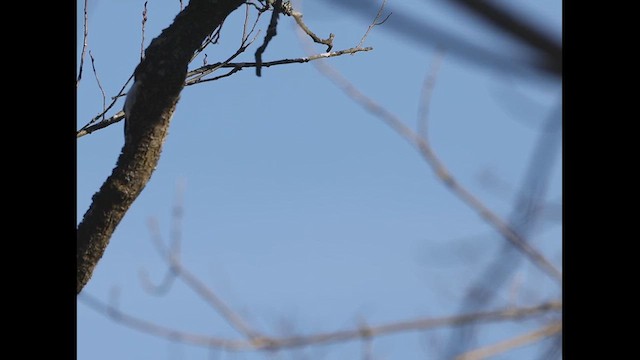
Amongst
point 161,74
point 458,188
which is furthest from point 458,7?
point 161,74

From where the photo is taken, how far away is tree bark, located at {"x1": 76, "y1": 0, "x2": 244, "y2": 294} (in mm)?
3014

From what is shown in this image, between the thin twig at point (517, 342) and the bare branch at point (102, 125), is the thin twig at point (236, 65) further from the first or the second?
the thin twig at point (517, 342)

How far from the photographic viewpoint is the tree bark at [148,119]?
3.01 metres

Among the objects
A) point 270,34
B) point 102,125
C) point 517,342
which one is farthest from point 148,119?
point 517,342

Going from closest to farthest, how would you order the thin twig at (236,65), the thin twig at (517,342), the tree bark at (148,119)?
the thin twig at (517,342) < the tree bark at (148,119) < the thin twig at (236,65)

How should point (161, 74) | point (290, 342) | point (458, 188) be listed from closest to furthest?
point (458, 188) → point (290, 342) → point (161, 74)

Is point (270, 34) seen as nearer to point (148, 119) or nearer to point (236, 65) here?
point (148, 119)

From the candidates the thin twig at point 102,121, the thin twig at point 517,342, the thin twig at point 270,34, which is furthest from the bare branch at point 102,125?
the thin twig at point 517,342

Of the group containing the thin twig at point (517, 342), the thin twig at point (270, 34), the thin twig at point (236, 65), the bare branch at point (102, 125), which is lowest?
the thin twig at point (517, 342)

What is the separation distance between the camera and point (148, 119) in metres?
3.06
